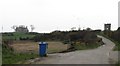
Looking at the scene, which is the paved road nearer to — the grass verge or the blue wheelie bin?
the blue wheelie bin

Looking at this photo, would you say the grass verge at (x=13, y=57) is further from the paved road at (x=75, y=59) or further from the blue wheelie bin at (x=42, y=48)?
the paved road at (x=75, y=59)

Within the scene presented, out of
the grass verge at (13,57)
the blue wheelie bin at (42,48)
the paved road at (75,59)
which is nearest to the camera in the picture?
the grass verge at (13,57)

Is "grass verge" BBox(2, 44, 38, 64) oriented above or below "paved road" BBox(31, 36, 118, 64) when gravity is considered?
above

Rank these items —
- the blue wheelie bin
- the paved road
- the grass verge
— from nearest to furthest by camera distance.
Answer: the grass verge, the paved road, the blue wheelie bin

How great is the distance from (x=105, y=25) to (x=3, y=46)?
236 ft

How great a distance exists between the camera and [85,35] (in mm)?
66062

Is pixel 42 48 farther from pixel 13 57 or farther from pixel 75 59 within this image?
pixel 75 59

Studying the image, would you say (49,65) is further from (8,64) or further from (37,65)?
(8,64)

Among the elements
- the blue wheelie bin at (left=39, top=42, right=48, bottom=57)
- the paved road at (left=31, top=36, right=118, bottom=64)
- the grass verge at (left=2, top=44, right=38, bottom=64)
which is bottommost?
the paved road at (left=31, top=36, right=118, bottom=64)

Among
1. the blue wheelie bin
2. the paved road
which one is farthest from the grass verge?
the paved road

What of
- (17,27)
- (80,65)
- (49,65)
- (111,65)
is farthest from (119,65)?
(17,27)

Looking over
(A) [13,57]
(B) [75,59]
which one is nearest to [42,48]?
(A) [13,57]

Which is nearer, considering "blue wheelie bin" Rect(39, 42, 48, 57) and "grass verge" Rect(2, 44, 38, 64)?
"grass verge" Rect(2, 44, 38, 64)

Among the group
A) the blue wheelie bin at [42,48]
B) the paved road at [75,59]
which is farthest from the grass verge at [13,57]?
the paved road at [75,59]
